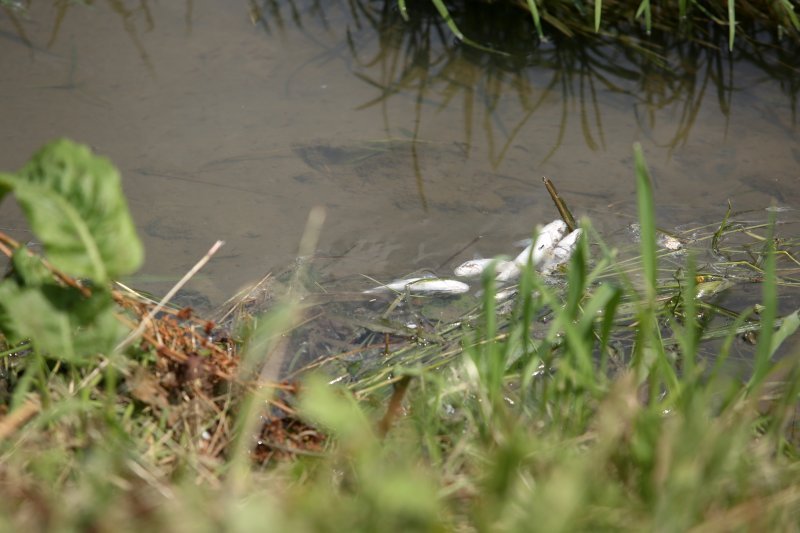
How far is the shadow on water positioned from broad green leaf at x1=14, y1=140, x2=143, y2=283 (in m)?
2.33

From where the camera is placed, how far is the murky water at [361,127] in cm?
298

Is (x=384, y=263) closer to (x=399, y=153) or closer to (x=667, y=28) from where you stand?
(x=399, y=153)

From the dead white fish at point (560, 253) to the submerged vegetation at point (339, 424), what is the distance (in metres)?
0.83

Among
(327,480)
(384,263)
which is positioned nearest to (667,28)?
(384,263)

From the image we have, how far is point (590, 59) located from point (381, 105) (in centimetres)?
120

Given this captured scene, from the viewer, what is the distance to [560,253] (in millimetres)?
2945

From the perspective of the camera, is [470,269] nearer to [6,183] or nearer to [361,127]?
[361,127]

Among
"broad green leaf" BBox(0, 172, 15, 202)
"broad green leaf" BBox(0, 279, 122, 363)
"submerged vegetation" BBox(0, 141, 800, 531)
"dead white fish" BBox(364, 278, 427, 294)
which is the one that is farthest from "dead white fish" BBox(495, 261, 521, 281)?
"broad green leaf" BBox(0, 172, 15, 202)

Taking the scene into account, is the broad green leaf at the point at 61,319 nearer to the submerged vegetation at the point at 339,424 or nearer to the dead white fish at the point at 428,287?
the submerged vegetation at the point at 339,424

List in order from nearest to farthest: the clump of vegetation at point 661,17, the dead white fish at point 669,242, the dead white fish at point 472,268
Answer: the dead white fish at point 472,268 < the dead white fish at point 669,242 < the clump of vegetation at point 661,17

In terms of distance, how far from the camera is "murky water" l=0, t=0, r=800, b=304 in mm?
2977

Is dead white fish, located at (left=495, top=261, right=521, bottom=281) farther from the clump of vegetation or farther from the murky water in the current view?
the clump of vegetation

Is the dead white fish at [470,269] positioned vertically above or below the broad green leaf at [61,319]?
below

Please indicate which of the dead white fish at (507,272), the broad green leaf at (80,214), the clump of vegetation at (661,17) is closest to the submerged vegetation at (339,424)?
the broad green leaf at (80,214)
